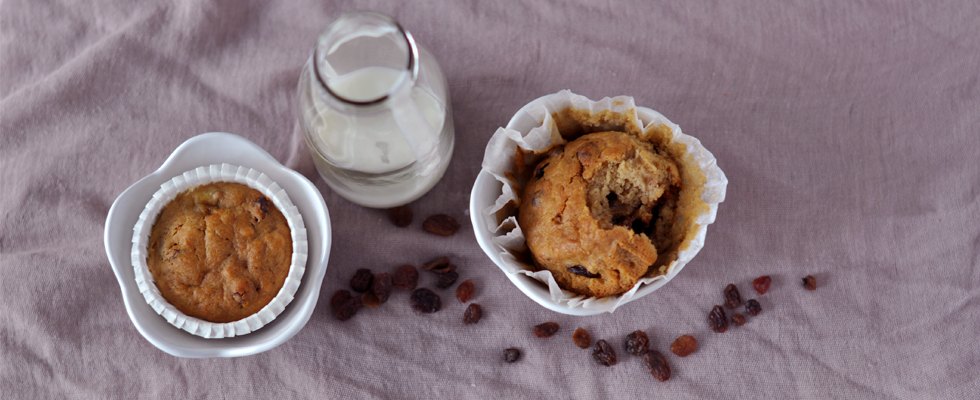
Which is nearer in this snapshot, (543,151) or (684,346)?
(543,151)

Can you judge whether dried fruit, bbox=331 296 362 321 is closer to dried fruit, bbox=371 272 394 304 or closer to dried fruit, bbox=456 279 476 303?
dried fruit, bbox=371 272 394 304

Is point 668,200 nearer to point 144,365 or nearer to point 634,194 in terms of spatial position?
point 634,194

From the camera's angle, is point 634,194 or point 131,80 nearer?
point 634,194

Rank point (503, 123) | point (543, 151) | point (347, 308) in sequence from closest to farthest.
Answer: point (543, 151) < point (347, 308) < point (503, 123)

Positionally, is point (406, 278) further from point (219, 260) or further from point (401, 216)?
point (219, 260)

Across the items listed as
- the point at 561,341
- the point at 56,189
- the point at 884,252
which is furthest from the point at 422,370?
the point at 884,252

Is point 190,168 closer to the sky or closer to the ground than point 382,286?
closer to the sky

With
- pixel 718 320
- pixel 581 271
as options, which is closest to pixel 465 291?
pixel 581 271
